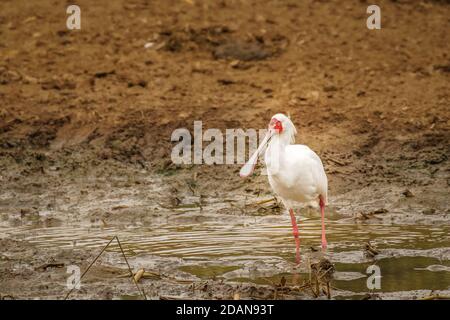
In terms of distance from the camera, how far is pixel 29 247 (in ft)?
30.1

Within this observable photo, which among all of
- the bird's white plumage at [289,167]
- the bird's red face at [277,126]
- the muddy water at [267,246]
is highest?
the bird's red face at [277,126]

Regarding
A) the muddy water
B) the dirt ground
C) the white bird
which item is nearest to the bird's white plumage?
the white bird

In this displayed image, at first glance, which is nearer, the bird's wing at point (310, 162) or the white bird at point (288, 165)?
the white bird at point (288, 165)

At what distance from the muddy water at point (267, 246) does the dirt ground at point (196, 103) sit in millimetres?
341

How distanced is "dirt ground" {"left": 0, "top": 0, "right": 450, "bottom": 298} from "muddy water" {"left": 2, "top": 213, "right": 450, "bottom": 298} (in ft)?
1.12

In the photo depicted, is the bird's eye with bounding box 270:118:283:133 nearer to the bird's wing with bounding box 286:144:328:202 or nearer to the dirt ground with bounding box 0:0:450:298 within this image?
the bird's wing with bounding box 286:144:328:202

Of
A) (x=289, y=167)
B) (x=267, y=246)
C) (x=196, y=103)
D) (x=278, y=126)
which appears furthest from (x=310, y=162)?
(x=196, y=103)

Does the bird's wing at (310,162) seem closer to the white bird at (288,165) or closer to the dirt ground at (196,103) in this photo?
the white bird at (288,165)

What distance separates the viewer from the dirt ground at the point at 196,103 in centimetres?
1080

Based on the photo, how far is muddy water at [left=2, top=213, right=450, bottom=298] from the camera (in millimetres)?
8047

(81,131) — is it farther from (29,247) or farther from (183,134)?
(29,247)

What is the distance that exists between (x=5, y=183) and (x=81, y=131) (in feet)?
5.00

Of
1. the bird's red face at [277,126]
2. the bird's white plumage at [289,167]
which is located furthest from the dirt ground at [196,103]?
the bird's red face at [277,126]
